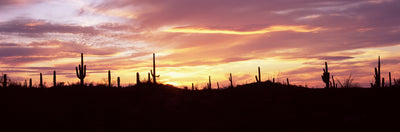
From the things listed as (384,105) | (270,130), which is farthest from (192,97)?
(384,105)

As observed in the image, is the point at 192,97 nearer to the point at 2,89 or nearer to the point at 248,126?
the point at 248,126

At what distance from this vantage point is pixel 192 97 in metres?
19.7

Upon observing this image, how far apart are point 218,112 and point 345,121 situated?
5724 mm

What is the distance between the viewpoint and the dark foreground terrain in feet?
47.1

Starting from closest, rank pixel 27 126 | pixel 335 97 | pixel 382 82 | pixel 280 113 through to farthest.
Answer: pixel 27 126
pixel 280 113
pixel 335 97
pixel 382 82

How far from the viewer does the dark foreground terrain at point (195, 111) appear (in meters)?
14.4

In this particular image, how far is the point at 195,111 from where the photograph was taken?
1662 centimetres

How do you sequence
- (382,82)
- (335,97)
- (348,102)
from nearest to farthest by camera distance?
1. (348,102)
2. (335,97)
3. (382,82)

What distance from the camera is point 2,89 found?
1945 cm

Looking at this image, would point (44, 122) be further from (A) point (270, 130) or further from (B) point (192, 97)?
(A) point (270, 130)

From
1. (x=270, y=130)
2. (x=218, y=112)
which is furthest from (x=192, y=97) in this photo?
(x=270, y=130)

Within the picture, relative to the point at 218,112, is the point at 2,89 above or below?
above

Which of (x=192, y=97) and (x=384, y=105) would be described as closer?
(x=384, y=105)

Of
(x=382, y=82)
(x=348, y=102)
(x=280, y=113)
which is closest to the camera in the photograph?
(x=280, y=113)
